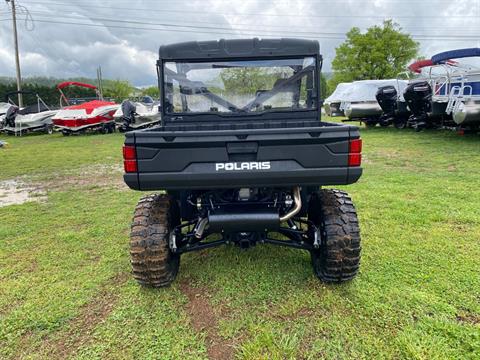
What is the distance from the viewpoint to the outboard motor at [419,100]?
10461 millimetres

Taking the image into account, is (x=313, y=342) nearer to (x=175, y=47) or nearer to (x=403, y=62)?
(x=175, y=47)

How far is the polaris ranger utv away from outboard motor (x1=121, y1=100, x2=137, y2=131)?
11734mm

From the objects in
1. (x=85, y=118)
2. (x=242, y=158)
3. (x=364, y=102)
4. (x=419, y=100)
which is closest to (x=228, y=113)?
(x=242, y=158)

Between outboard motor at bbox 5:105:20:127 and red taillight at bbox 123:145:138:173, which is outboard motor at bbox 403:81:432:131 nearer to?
red taillight at bbox 123:145:138:173

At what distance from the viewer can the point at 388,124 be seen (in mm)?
14141

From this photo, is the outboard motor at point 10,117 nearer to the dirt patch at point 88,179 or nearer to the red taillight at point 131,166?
the dirt patch at point 88,179

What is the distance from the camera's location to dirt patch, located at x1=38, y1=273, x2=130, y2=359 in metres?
2.21

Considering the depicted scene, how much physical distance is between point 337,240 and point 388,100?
11492 millimetres

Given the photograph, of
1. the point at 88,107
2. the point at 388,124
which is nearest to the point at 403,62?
the point at 388,124

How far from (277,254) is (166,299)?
3.75ft

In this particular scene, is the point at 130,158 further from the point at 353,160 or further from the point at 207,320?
the point at 353,160

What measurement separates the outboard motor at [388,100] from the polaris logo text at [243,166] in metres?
11.6

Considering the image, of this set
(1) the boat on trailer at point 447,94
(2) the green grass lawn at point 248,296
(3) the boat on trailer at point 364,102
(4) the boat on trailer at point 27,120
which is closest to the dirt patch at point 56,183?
(2) the green grass lawn at point 248,296

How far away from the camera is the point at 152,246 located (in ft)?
8.73
